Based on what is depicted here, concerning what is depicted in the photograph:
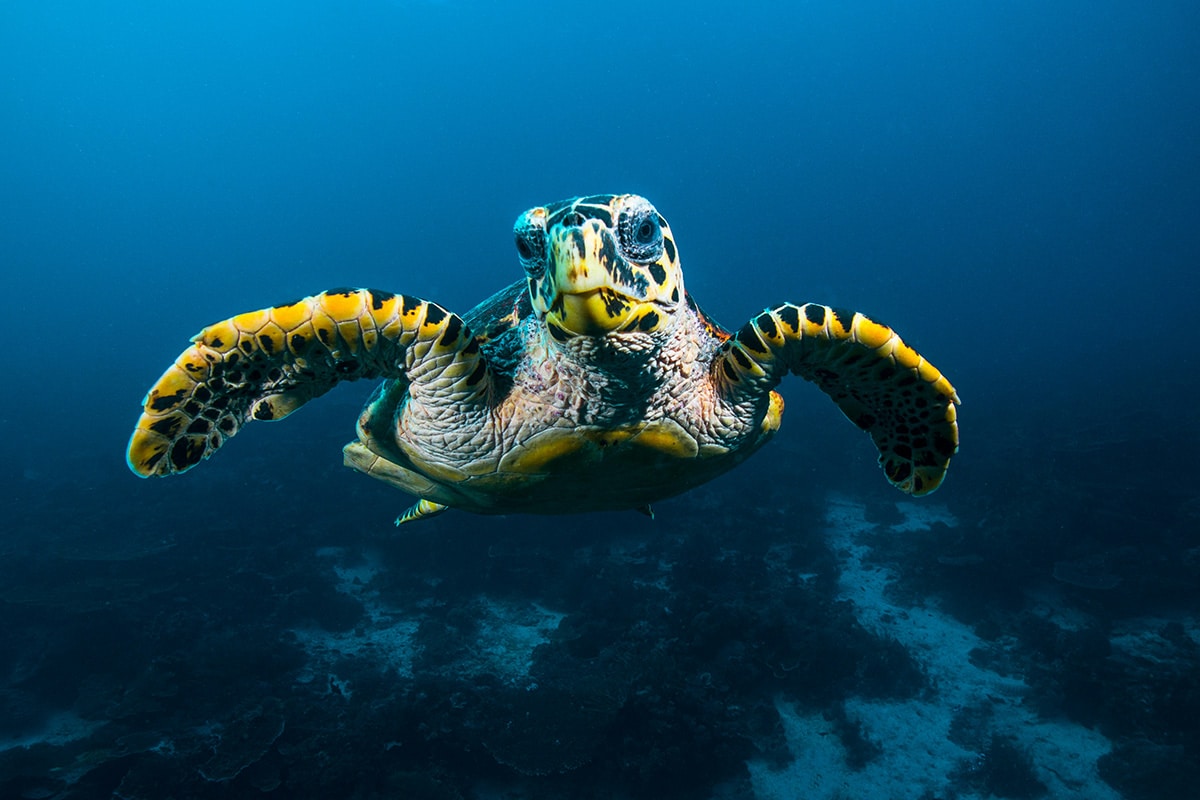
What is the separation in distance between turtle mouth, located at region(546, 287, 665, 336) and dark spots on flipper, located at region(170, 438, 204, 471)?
65.5 inches

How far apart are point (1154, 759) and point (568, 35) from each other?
94.7 m

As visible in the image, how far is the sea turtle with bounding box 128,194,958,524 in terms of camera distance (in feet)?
6.22

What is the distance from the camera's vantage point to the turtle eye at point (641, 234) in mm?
1819

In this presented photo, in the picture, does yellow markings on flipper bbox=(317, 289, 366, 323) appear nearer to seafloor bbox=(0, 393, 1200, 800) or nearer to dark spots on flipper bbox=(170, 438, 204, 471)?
dark spots on flipper bbox=(170, 438, 204, 471)

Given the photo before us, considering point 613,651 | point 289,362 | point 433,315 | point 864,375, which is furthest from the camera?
point 613,651

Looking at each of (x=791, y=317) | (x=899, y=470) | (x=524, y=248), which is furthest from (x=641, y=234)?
(x=899, y=470)

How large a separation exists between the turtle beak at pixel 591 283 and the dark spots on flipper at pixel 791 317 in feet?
2.32

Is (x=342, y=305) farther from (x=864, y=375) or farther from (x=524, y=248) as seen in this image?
(x=864, y=375)

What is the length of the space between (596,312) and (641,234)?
0.32 metres

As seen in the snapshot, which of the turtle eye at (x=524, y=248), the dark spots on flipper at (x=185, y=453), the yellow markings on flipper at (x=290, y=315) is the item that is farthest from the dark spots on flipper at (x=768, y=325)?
the dark spots on flipper at (x=185, y=453)

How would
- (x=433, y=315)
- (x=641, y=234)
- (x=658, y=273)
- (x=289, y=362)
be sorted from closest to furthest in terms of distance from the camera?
(x=641, y=234) < (x=658, y=273) < (x=433, y=315) < (x=289, y=362)

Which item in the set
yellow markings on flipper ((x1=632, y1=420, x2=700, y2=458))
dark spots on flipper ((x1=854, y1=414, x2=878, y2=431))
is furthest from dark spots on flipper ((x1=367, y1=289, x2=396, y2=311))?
dark spots on flipper ((x1=854, y1=414, x2=878, y2=431))

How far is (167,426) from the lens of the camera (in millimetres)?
2375

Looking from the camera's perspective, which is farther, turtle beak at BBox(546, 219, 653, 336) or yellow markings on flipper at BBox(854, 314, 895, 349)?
yellow markings on flipper at BBox(854, 314, 895, 349)
